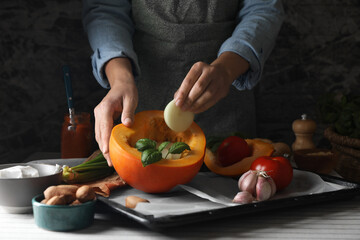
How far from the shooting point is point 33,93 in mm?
2256

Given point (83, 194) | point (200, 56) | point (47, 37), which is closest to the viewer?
point (83, 194)

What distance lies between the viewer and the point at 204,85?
3.94 ft

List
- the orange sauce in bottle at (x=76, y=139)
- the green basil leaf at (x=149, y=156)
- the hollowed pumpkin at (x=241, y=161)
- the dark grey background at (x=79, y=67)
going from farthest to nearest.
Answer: the dark grey background at (x=79, y=67)
the orange sauce in bottle at (x=76, y=139)
the hollowed pumpkin at (x=241, y=161)
the green basil leaf at (x=149, y=156)

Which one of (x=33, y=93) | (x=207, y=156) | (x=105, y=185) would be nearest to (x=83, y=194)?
(x=105, y=185)

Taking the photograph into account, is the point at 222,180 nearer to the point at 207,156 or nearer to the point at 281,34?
the point at 207,156

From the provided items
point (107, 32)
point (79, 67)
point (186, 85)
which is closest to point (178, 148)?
point (186, 85)

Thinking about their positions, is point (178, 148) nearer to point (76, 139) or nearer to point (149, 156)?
point (149, 156)

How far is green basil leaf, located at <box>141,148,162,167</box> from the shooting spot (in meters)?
1.01

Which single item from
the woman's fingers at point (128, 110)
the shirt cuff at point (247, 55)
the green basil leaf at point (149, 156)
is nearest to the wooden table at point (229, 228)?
the green basil leaf at point (149, 156)

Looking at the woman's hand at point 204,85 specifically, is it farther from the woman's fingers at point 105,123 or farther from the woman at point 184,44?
the woman's fingers at point 105,123

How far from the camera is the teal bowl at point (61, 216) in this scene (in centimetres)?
87

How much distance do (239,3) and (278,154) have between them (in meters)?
0.62

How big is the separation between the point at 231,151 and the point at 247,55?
0.36m

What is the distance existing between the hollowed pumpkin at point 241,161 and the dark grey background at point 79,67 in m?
1.17
